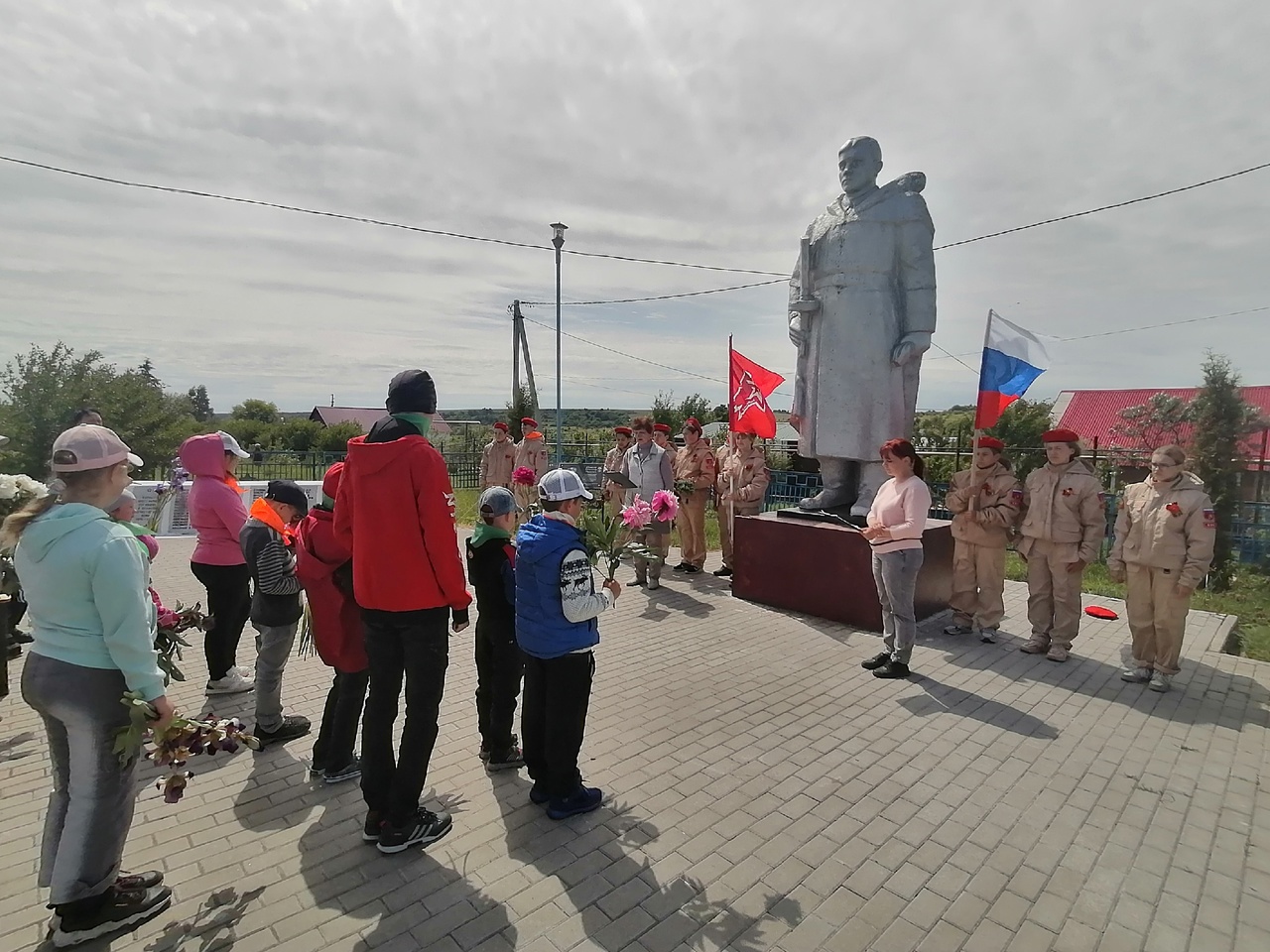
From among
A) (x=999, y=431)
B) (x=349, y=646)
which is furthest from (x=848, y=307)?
(x=999, y=431)

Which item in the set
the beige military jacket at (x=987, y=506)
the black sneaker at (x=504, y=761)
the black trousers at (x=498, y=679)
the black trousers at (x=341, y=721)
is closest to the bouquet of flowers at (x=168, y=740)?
the black trousers at (x=341, y=721)

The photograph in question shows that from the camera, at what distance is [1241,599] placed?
7820 mm

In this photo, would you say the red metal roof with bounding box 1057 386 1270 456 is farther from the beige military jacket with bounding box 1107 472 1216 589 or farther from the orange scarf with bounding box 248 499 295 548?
the orange scarf with bounding box 248 499 295 548

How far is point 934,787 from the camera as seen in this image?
331 cm

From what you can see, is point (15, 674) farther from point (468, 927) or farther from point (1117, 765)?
point (1117, 765)

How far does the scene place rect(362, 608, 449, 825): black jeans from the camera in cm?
269

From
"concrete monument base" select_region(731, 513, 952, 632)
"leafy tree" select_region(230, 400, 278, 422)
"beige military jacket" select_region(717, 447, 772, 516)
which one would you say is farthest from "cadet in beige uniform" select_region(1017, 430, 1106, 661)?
"leafy tree" select_region(230, 400, 278, 422)

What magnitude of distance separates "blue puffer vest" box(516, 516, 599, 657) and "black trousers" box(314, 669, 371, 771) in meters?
0.87

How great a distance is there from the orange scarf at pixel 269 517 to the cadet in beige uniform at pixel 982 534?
510cm

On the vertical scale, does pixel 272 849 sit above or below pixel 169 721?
below

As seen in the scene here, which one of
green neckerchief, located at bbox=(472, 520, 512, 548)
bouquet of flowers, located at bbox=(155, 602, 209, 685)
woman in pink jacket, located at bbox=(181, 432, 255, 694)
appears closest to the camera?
bouquet of flowers, located at bbox=(155, 602, 209, 685)

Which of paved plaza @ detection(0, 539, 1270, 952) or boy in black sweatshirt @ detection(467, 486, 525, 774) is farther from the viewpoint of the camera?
boy in black sweatshirt @ detection(467, 486, 525, 774)

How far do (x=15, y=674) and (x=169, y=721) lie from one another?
13.3ft

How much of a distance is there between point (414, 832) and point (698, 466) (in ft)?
20.0
